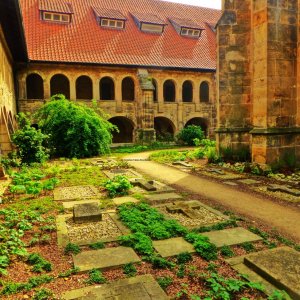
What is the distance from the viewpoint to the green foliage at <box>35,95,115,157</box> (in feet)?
45.5

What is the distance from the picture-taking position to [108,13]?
21.9 m

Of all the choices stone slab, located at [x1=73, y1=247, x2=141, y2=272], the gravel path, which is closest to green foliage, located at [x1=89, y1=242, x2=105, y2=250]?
stone slab, located at [x1=73, y1=247, x2=141, y2=272]

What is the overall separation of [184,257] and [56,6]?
70.9ft

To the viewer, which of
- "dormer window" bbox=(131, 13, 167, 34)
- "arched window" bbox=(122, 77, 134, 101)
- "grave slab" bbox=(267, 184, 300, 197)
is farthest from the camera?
"dormer window" bbox=(131, 13, 167, 34)

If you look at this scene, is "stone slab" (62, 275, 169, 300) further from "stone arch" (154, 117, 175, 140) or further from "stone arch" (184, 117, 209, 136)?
"stone arch" (184, 117, 209, 136)

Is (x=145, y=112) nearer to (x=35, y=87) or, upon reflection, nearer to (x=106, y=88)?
(x=106, y=88)

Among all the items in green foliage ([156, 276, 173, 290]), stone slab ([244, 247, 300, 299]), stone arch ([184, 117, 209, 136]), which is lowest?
green foliage ([156, 276, 173, 290])

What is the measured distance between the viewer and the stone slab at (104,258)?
10.5 ft

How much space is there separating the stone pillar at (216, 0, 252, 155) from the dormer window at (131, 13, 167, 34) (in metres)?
13.1

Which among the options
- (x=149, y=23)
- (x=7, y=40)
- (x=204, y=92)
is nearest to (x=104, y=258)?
(x=7, y=40)

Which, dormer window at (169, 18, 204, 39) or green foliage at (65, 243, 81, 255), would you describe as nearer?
green foliage at (65, 243, 81, 255)

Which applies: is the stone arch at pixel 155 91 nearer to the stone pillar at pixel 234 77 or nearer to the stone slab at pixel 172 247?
the stone pillar at pixel 234 77

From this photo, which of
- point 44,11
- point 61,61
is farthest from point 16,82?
point 44,11

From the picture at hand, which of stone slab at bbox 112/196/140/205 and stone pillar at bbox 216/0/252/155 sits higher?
stone pillar at bbox 216/0/252/155
